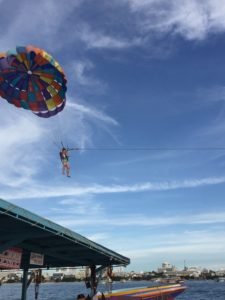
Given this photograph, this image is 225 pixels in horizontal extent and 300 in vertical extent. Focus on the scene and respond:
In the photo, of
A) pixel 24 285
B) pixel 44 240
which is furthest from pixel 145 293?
pixel 44 240

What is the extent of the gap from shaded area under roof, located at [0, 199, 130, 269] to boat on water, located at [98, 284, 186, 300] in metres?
2.96

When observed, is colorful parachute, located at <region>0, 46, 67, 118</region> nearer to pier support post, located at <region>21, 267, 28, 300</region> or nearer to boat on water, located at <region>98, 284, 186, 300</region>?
boat on water, located at <region>98, 284, 186, 300</region>

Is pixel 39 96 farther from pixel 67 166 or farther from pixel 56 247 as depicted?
pixel 56 247

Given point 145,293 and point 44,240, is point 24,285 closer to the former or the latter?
point 44,240

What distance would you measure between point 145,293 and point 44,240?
14042 mm

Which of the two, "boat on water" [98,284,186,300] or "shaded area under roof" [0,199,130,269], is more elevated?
"shaded area under roof" [0,199,130,269]

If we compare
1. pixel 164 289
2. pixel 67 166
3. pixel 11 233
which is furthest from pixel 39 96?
pixel 164 289

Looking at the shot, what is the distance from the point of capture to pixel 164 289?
4103cm

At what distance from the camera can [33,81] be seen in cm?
2266

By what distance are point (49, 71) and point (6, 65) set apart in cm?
227

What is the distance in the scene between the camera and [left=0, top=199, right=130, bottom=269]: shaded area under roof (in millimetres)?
18406

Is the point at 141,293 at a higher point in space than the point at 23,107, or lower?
lower

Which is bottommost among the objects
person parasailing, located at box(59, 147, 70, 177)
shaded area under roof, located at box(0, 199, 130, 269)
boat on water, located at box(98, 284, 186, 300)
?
boat on water, located at box(98, 284, 186, 300)

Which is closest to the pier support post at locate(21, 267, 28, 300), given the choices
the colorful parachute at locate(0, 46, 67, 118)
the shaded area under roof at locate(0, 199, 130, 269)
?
the shaded area under roof at locate(0, 199, 130, 269)
